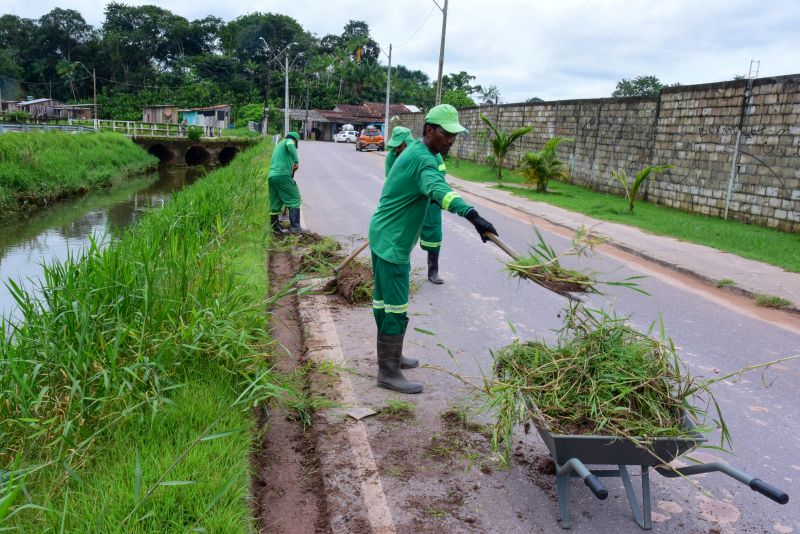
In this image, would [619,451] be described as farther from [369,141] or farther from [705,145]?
[369,141]

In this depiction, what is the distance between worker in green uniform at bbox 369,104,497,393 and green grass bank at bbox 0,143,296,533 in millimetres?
762

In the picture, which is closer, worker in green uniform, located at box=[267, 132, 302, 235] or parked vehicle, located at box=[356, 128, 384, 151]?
worker in green uniform, located at box=[267, 132, 302, 235]

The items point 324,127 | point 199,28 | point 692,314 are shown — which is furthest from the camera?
point 199,28

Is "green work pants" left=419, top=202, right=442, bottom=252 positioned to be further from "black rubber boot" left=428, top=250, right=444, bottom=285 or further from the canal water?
the canal water

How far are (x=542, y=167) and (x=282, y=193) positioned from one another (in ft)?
31.3

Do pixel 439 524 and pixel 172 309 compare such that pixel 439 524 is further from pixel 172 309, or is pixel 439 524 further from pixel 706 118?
pixel 706 118

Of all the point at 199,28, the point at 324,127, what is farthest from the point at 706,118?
the point at 199,28

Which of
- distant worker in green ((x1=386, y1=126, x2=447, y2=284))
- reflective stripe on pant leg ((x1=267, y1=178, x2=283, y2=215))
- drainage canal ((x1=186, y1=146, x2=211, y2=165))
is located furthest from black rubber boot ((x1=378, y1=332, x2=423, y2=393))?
drainage canal ((x1=186, y1=146, x2=211, y2=165))

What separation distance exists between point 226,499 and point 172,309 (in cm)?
186


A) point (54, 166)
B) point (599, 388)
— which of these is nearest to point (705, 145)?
point (599, 388)

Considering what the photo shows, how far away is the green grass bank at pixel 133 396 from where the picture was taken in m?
2.67

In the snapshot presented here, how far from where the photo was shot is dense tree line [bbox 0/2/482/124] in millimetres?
72625

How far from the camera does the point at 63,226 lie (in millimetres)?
16094

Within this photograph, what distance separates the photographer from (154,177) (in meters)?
32.3
